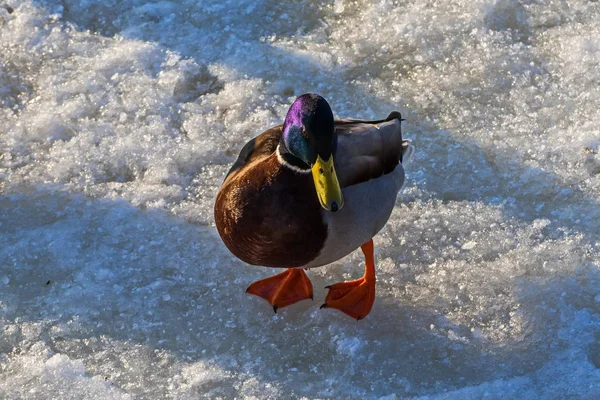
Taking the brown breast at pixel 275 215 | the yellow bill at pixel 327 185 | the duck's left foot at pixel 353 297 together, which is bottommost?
the duck's left foot at pixel 353 297

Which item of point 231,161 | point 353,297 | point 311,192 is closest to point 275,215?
point 311,192

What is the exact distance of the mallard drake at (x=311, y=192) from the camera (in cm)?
299

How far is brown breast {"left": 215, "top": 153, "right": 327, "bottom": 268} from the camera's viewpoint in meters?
3.04

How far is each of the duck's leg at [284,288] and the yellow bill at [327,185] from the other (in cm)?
71

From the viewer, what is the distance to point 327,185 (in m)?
2.93

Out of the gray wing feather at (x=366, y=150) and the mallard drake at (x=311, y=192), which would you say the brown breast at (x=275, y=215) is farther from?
the gray wing feather at (x=366, y=150)

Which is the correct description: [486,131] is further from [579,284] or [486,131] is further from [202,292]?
[202,292]

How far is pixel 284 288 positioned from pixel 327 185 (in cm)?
76

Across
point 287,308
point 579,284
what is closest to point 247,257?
point 287,308

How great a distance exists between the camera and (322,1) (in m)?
5.14

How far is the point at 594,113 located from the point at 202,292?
229cm

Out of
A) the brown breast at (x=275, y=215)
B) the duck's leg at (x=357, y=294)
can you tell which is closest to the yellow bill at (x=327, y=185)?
the brown breast at (x=275, y=215)

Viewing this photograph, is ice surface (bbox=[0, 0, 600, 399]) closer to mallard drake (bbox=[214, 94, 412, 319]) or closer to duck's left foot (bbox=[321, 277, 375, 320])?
duck's left foot (bbox=[321, 277, 375, 320])

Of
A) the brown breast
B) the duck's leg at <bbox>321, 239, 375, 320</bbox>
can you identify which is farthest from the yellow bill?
the duck's leg at <bbox>321, 239, 375, 320</bbox>
